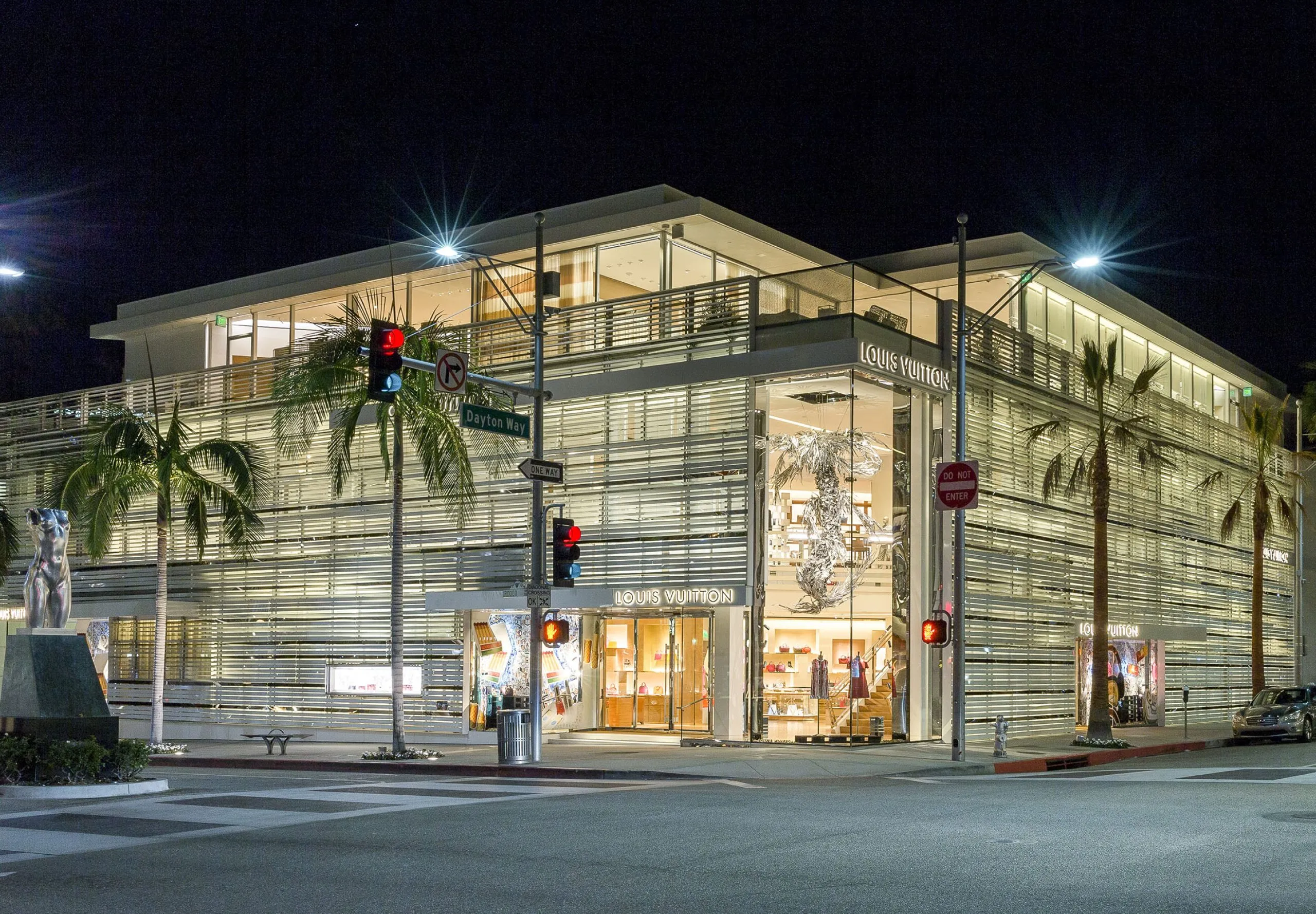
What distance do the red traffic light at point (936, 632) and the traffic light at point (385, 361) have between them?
1124cm

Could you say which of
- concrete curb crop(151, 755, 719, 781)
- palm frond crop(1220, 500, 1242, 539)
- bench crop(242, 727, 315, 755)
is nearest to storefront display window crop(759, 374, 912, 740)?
concrete curb crop(151, 755, 719, 781)

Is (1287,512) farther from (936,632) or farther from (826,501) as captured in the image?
(936,632)

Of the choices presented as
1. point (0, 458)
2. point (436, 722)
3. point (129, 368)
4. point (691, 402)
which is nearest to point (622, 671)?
point (436, 722)

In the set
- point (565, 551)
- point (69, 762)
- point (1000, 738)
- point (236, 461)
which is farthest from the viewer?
point (236, 461)

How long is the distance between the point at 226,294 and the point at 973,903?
34372 mm

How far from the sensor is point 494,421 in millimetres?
23812

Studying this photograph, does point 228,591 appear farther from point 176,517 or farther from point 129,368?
point 129,368

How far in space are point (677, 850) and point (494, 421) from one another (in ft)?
40.7

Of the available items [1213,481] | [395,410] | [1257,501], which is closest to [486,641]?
[395,410]

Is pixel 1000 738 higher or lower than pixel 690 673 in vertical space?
lower

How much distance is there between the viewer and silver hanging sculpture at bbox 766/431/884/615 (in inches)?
1163

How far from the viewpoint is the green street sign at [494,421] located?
23438 mm

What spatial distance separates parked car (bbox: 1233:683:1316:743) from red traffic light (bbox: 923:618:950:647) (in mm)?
13862

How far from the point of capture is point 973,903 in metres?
9.70
